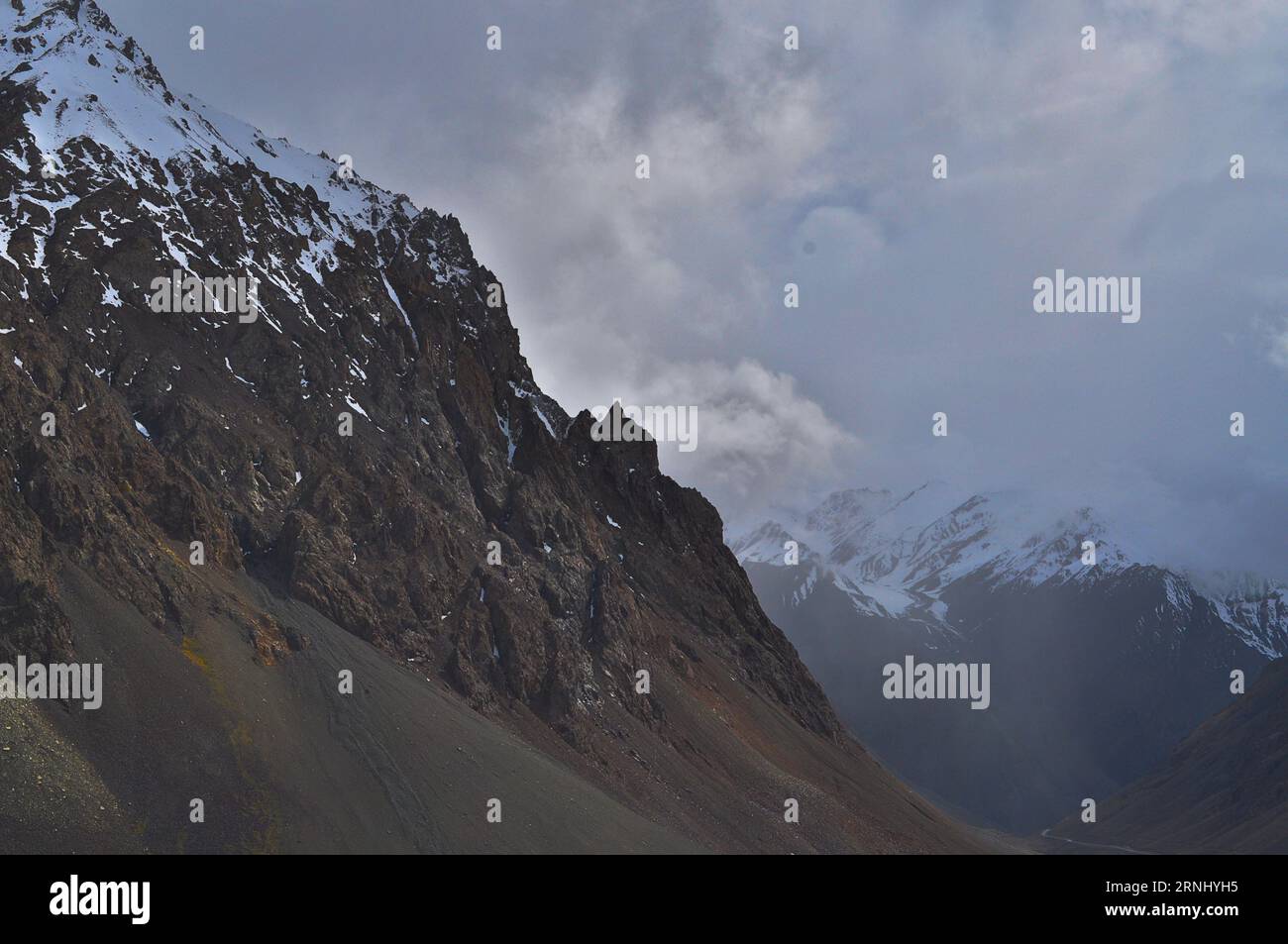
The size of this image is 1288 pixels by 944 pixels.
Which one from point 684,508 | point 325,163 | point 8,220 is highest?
point 325,163

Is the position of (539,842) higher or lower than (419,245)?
lower

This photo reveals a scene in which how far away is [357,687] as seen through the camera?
309 ft

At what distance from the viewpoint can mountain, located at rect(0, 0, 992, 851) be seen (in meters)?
79.2

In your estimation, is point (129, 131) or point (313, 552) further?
point (129, 131)

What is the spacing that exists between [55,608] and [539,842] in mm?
35870

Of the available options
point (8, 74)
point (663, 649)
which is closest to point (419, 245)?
point (8, 74)

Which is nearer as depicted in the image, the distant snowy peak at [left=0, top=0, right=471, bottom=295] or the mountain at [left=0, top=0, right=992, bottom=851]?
the mountain at [left=0, top=0, right=992, bottom=851]

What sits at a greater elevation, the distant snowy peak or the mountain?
the distant snowy peak

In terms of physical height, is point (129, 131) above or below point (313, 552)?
above

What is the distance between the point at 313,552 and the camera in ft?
353

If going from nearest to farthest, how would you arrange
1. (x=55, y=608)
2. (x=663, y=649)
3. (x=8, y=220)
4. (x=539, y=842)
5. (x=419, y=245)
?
(x=55, y=608) → (x=539, y=842) → (x=8, y=220) → (x=663, y=649) → (x=419, y=245)

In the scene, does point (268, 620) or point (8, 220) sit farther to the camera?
point (8, 220)
